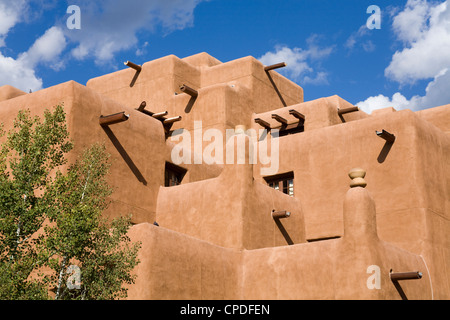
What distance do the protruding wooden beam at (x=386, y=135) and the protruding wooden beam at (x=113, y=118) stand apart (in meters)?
8.38

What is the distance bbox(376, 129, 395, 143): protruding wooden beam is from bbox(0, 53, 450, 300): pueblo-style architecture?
0.14 feet

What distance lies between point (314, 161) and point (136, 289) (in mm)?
9955

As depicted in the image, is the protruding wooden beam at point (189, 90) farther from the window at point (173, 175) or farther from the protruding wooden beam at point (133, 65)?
the window at point (173, 175)

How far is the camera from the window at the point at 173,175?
2181 centimetres

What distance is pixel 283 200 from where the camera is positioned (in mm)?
20547

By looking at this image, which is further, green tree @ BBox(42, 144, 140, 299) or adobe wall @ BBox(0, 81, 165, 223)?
adobe wall @ BBox(0, 81, 165, 223)

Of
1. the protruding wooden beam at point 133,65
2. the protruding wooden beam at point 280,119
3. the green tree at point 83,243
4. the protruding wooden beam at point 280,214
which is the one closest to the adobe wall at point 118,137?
the protruding wooden beam at point 280,214

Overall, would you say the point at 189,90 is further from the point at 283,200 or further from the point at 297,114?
the point at 283,200

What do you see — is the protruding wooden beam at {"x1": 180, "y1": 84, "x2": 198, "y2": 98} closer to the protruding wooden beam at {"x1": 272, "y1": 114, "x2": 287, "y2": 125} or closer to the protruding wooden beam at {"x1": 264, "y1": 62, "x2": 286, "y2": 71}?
the protruding wooden beam at {"x1": 272, "y1": 114, "x2": 287, "y2": 125}

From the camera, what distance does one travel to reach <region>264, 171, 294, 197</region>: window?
22750 millimetres

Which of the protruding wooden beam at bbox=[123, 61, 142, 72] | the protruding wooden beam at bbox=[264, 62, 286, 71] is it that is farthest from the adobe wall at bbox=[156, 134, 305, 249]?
the protruding wooden beam at bbox=[264, 62, 286, 71]

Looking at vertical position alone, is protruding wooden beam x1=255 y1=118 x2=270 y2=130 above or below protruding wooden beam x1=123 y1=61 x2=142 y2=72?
below
